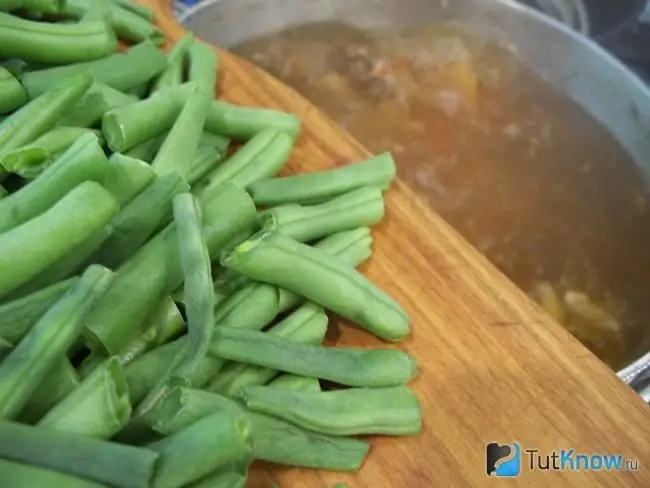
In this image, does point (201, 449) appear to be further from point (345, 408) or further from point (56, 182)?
point (56, 182)

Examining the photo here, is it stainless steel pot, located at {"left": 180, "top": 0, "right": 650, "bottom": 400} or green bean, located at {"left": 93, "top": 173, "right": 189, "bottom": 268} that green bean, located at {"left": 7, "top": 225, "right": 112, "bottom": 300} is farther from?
stainless steel pot, located at {"left": 180, "top": 0, "right": 650, "bottom": 400}

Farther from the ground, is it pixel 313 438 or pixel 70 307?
pixel 70 307

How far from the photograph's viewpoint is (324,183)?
1274mm

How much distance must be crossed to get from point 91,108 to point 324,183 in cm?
38

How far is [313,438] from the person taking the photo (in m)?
1.02

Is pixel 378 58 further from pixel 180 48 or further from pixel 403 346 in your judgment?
pixel 403 346

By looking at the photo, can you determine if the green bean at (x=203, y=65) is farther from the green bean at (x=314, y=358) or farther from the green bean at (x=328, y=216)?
the green bean at (x=314, y=358)

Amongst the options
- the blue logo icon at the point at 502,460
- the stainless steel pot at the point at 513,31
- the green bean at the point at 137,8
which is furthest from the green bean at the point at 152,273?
the stainless steel pot at the point at 513,31

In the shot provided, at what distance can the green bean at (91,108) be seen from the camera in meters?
1.24

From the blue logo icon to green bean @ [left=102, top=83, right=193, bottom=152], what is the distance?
0.67 m

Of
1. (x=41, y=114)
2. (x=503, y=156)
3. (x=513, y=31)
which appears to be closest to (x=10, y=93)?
(x=41, y=114)

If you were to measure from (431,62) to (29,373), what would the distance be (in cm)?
125

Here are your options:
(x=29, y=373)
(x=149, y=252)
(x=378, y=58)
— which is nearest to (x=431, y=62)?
(x=378, y=58)

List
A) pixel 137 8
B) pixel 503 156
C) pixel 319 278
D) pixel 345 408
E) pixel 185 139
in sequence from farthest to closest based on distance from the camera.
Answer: pixel 503 156 < pixel 137 8 < pixel 185 139 < pixel 319 278 < pixel 345 408
